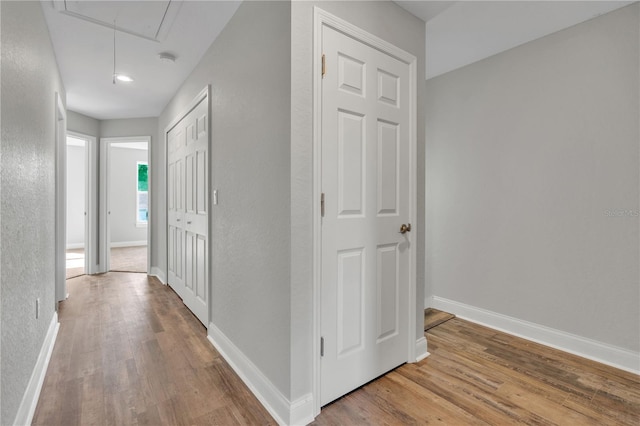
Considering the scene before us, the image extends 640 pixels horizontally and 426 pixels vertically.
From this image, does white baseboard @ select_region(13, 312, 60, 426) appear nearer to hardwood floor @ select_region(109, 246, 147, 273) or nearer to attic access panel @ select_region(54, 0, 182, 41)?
attic access panel @ select_region(54, 0, 182, 41)

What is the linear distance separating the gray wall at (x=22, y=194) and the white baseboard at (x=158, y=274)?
1.83m

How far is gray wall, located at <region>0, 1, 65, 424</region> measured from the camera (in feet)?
4.54

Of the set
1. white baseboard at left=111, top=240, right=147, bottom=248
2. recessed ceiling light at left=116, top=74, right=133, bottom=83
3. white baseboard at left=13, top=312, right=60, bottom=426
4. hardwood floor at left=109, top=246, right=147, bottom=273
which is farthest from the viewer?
white baseboard at left=111, top=240, right=147, bottom=248

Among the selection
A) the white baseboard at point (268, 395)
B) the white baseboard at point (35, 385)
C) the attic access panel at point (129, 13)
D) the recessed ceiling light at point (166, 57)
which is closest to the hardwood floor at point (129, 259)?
the white baseboard at point (35, 385)

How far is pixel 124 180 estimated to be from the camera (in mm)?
7809

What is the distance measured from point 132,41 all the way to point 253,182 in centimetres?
182

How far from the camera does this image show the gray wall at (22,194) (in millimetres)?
1384

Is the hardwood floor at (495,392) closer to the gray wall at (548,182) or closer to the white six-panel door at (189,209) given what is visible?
the gray wall at (548,182)

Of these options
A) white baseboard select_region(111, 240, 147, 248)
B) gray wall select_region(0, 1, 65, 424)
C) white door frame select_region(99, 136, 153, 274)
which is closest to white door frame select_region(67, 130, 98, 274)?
white door frame select_region(99, 136, 153, 274)

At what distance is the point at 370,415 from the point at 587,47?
2.93 m

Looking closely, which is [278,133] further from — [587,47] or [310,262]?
[587,47]

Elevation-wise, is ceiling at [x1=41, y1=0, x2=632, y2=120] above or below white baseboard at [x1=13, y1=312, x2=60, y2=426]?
above

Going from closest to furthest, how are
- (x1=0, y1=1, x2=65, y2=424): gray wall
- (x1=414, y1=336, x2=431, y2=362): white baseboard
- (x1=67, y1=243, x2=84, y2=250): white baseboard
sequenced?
(x1=0, y1=1, x2=65, y2=424): gray wall, (x1=414, y1=336, x2=431, y2=362): white baseboard, (x1=67, y1=243, x2=84, y2=250): white baseboard

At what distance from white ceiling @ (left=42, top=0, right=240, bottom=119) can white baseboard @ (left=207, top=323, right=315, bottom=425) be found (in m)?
2.35
